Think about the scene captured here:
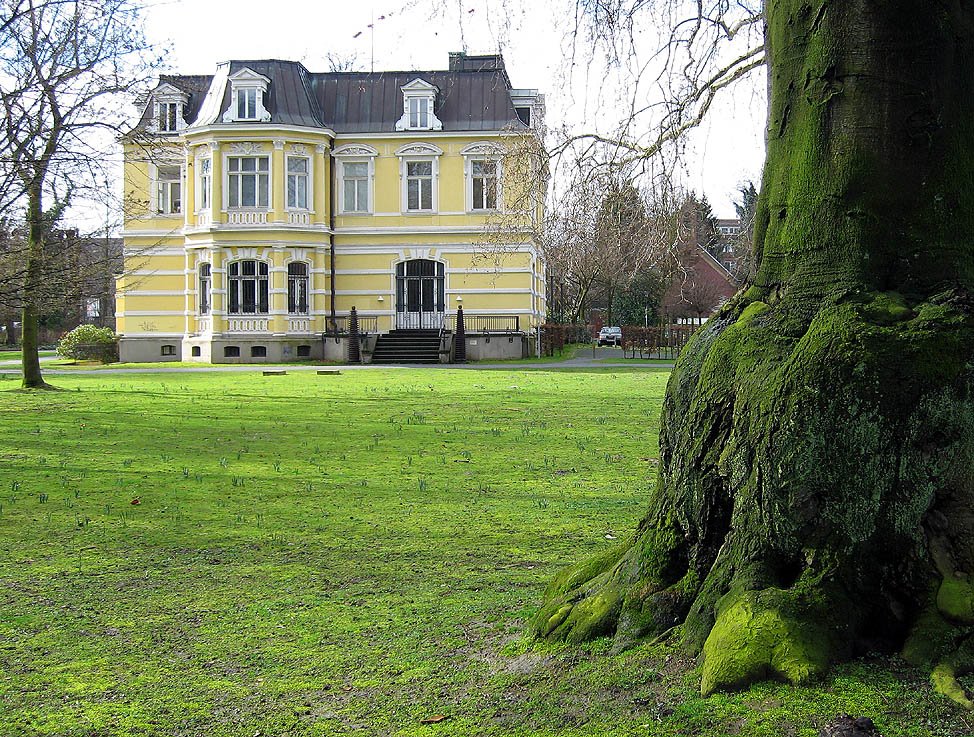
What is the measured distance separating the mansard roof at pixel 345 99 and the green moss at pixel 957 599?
124 feet

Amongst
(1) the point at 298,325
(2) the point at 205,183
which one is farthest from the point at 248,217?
(1) the point at 298,325

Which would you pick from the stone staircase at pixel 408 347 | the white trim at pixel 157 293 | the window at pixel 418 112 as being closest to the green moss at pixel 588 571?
the stone staircase at pixel 408 347

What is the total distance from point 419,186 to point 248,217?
719 cm

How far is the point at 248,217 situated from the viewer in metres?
39.4

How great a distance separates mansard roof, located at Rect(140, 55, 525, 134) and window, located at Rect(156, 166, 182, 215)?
2.46 metres

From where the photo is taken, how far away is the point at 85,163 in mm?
15789

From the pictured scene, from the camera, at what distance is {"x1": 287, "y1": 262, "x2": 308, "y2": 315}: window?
40.1m

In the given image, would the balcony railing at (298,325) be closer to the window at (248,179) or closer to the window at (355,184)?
the window at (248,179)

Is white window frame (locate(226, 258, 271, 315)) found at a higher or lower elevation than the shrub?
higher

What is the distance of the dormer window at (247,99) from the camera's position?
129 feet

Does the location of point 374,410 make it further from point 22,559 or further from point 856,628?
point 856,628

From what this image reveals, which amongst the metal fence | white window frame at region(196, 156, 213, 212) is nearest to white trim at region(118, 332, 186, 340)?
white window frame at region(196, 156, 213, 212)

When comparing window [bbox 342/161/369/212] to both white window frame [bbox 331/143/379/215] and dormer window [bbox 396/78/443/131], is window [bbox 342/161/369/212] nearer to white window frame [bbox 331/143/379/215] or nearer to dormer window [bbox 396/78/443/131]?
white window frame [bbox 331/143/379/215]

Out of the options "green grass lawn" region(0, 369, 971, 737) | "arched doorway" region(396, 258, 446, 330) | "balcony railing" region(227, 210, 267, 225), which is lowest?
"green grass lawn" region(0, 369, 971, 737)
